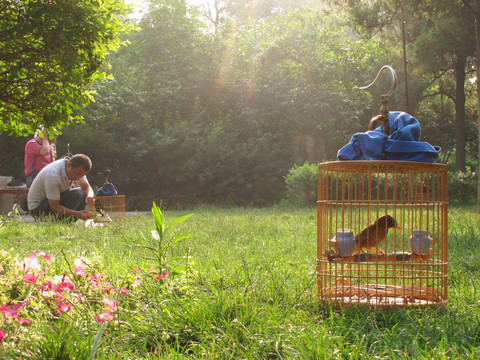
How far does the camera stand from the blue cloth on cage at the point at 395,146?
254 centimetres

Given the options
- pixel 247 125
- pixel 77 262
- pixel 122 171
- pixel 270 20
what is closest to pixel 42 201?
pixel 77 262

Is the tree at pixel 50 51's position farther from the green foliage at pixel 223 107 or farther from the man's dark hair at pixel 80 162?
the green foliage at pixel 223 107

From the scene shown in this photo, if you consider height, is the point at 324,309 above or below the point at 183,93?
below

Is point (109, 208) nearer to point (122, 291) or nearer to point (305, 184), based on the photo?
point (122, 291)

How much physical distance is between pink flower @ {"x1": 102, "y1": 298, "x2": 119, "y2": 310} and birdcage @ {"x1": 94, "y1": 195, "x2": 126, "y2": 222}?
14.0ft

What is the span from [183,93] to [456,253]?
496 inches

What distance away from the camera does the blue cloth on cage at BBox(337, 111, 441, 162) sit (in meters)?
2.54

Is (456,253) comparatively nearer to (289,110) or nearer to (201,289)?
(201,289)

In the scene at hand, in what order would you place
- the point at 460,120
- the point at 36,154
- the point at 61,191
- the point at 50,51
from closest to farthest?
1. the point at 50,51
2. the point at 61,191
3. the point at 36,154
4. the point at 460,120

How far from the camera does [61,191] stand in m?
6.82

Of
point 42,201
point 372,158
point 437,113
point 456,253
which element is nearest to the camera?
point 372,158

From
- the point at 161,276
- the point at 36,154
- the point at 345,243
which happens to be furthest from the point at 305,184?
the point at 161,276

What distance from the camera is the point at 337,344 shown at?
6.44 feet

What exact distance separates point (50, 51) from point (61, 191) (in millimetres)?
4580
